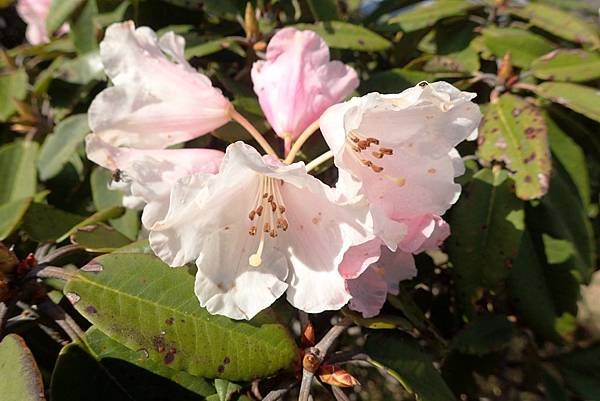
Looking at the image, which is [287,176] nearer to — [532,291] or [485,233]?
[485,233]

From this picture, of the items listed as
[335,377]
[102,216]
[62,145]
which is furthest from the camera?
[62,145]

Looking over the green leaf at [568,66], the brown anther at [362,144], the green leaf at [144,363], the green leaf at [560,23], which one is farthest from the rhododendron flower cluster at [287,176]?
the green leaf at [560,23]

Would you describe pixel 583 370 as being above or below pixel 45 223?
below

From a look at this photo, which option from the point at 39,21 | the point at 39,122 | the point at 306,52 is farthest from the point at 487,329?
the point at 39,21

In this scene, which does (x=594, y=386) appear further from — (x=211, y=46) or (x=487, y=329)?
(x=211, y=46)

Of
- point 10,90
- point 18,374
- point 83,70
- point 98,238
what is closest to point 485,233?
point 98,238

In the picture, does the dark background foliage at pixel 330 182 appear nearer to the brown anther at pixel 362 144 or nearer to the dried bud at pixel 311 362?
the dried bud at pixel 311 362

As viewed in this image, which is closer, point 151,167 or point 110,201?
point 151,167

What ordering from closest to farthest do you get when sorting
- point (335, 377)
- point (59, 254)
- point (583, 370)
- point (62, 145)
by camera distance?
point (335, 377)
point (59, 254)
point (62, 145)
point (583, 370)
